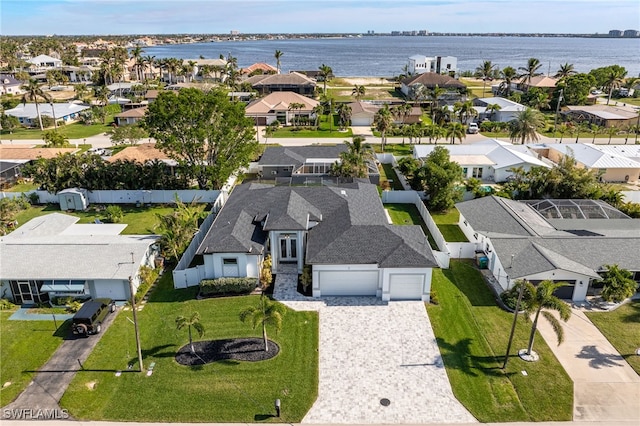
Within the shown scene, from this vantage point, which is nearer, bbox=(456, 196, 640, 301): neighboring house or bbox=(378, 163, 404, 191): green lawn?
bbox=(456, 196, 640, 301): neighboring house

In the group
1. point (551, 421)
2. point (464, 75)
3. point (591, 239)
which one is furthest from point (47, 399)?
point (464, 75)

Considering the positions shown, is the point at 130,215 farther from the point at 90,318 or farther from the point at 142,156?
the point at 90,318

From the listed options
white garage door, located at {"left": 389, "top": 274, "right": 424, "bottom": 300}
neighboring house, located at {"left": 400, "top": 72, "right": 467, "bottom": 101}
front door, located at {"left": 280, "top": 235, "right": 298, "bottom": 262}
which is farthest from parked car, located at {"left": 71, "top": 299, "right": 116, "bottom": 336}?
neighboring house, located at {"left": 400, "top": 72, "right": 467, "bottom": 101}

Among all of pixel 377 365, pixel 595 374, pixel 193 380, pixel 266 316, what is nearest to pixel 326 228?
pixel 266 316

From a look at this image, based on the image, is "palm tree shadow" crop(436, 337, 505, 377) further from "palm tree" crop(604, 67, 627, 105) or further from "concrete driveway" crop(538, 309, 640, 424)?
"palm tree" crop(604, 67, 627, 105)

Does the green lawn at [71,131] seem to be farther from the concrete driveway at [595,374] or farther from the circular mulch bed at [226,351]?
the concrete driveway at [595,374]

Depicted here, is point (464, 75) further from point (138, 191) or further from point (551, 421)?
point (551, 421)

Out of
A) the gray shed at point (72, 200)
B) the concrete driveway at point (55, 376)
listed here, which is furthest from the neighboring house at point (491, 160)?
the concrete driveway at point (55, 376)
